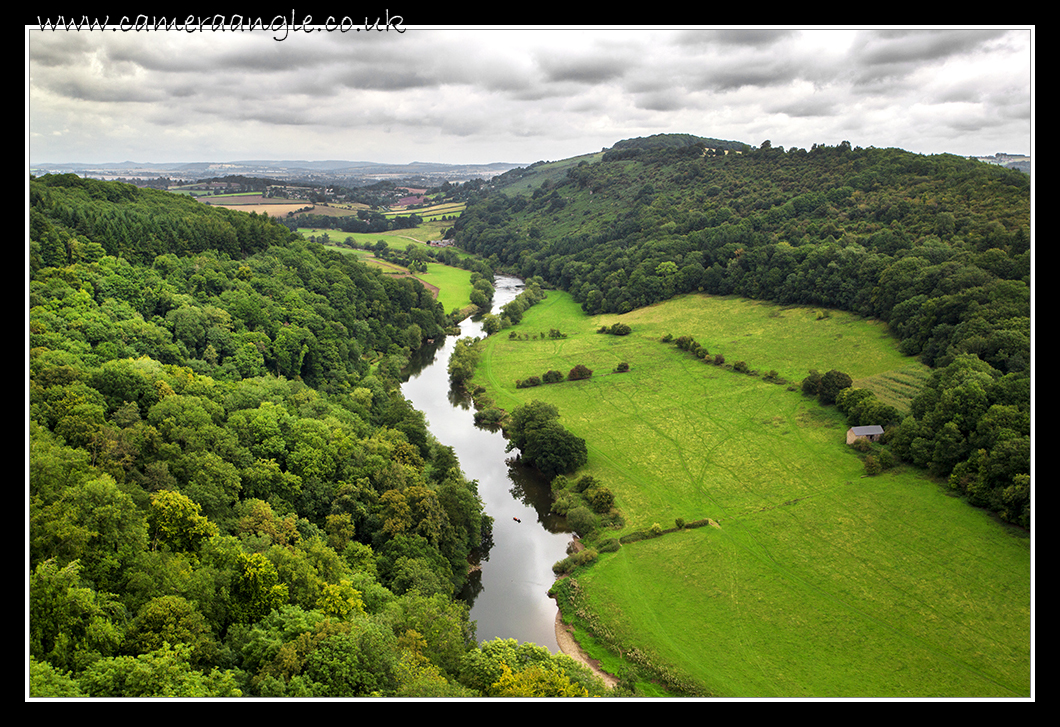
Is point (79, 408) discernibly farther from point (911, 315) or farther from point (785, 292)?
point (785, 292)

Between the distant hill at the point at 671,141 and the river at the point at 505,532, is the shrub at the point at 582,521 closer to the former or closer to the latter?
the river at the point at 505,532

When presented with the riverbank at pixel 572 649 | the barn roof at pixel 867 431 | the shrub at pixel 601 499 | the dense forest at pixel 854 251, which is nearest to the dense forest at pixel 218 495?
the riverbank at pixel 572 649

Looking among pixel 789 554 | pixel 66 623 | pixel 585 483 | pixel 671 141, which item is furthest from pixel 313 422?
pixel 671 141

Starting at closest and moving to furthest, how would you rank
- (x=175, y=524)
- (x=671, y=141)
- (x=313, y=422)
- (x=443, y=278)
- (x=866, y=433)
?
(x=175, y=524)
(x=313, y=422)
(x=866, y=433)
(x=443, y=278)
(x=671, y=141)

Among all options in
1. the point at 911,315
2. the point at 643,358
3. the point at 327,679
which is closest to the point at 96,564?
the point at 327,679

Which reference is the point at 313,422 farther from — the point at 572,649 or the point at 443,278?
the point at 443,278

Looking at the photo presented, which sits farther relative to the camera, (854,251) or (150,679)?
(854,251)
